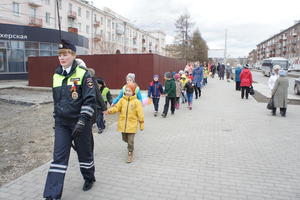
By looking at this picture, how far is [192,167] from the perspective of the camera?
4469 millimetres

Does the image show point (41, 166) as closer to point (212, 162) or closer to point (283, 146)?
point (212, 162)

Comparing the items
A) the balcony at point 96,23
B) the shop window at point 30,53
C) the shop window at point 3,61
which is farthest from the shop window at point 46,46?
the balcony at point 96,23

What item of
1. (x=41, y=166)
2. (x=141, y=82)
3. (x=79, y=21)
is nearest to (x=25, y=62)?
(x=141, y=82)

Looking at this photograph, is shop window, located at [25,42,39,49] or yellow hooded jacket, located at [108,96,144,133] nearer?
yellow hooded jacket, located at [108,96,144,133]

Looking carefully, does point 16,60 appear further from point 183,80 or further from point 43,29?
point 183,80

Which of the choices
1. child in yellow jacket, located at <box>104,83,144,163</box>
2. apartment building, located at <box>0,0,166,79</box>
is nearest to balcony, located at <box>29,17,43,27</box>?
apartment building, located at <box>0,0,166,79</box>

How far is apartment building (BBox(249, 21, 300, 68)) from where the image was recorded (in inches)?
3212

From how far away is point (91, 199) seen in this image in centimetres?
337

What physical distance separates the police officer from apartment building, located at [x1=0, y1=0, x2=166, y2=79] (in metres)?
14.8

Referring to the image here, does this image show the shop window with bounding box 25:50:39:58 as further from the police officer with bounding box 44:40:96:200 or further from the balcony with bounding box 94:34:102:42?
the police officer with bounding box 44:40:96:200

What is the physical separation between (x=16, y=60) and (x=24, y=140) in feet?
77.0

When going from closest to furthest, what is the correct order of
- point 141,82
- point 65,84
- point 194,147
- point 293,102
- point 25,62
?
point 65,84, point 194,147, point 293,102, point 141,82, point 25,62

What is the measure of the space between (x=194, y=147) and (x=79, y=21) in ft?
148

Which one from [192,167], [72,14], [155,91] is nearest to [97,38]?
[72,14]
